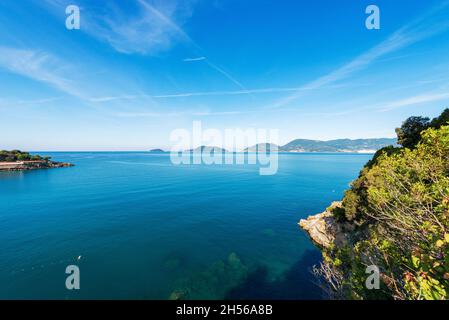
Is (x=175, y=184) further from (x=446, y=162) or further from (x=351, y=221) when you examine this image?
(x=446, y=162)

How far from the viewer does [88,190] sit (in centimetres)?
4947

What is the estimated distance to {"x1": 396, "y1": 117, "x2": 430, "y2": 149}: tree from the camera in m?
25.5

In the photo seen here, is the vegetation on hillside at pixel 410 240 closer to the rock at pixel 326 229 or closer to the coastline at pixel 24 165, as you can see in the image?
the rock at pixel 326 229

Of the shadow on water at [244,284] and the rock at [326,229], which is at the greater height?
the rock at [326,229]

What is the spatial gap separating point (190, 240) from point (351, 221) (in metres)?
22.0

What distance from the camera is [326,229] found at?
90.6 ft

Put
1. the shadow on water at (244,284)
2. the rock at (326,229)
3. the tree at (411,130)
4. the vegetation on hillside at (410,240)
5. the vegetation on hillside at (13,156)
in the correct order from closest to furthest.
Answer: the vegetation on hillside at (410,240), the shadow on water at (244,284), the rock at (326,229), the tree at (411,130), the vegetation on hillside at (13,156)

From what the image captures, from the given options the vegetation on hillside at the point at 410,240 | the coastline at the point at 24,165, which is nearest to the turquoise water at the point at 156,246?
the vegetation on hillside at the point at 410,240

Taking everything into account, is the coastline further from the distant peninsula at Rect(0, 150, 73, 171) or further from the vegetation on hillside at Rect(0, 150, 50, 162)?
the vegetation on hillside at Rect(0, 150, 50, 162)

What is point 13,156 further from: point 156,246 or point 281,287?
point 281,287

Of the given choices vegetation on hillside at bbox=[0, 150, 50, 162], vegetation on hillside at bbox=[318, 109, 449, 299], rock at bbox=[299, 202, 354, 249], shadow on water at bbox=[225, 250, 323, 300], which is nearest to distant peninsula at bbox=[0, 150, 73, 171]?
vegetation on hillside at bbox=[0, 150, 50, 162]

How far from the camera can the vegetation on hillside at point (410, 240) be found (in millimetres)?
5355

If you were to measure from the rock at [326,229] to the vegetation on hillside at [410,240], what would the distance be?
1494cm
